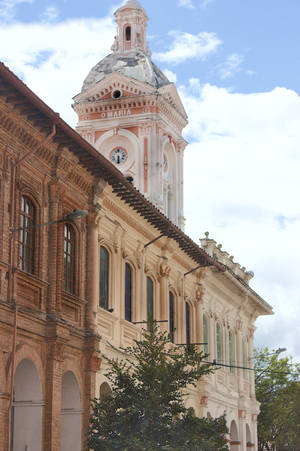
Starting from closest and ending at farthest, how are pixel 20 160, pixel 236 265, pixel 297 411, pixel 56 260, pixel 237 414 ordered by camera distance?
pixel 20 160 < pixel 56 260 < pixel 237 414 < pixel 236 265 < pixel 297 411

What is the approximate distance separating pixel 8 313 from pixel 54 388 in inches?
100

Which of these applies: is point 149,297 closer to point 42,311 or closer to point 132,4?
point 42,311

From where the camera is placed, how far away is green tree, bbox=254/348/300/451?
52.1m

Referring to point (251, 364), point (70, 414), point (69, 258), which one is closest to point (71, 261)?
point (69, 258)

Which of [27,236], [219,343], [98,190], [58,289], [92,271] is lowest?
[58,289]

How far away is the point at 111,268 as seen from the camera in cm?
2602

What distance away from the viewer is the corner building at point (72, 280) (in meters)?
19.9

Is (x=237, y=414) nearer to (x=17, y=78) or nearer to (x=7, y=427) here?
(x=7, y=427)

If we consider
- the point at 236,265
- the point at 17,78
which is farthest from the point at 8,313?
the point at 236,265

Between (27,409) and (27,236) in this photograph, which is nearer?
(27,409)

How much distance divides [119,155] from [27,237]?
22416mm

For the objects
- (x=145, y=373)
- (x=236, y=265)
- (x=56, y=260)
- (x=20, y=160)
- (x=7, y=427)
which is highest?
(x=236, y=265)

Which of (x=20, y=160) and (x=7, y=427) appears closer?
(x=7, y=427)

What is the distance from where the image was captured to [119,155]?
142 feet
